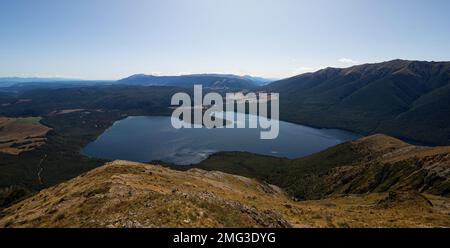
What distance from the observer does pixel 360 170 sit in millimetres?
108688

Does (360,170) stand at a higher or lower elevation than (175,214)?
lower

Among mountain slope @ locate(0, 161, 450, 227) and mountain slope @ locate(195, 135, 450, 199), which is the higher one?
mountain slope @ locate(0, 161, 450, 227)

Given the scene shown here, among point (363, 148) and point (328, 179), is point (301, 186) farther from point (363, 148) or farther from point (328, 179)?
point (363, 148)

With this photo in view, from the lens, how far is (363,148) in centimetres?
15362

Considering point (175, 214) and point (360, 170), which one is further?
point (360, 170)

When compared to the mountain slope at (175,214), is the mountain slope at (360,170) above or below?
below

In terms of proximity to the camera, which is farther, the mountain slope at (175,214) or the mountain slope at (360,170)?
the mountain slope at (360,170)

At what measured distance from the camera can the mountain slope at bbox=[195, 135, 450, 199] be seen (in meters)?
86.7

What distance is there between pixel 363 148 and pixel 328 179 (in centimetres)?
4794

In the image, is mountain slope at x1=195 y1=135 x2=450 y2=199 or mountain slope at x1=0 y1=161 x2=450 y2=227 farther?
mountain slope at x1=195 y1=135 x2=450 y2=199

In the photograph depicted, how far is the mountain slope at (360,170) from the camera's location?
3413 inches
